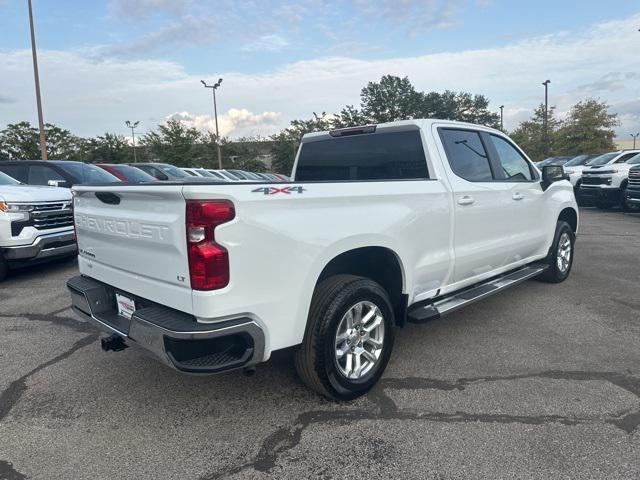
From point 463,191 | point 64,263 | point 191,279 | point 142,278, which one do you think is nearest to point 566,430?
point 463,191

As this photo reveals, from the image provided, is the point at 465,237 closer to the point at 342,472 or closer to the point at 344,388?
the point at 344,388

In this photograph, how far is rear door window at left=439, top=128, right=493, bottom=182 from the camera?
167 inches

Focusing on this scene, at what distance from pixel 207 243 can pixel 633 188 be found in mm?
14218

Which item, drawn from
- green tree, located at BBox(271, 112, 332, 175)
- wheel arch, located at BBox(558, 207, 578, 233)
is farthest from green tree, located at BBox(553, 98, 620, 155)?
wheel arch, located at BBox(558, 207, 578, 233)

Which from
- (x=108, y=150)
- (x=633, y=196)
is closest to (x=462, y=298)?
(x=633, y=196)

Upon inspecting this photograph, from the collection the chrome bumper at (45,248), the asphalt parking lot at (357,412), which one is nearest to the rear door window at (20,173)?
the chrome bumper at (45,248)

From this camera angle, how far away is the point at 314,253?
2.91m

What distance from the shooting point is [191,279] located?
255cm

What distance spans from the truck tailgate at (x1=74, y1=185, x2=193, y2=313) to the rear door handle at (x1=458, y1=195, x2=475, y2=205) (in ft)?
8.01

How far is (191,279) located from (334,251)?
3.01 feet

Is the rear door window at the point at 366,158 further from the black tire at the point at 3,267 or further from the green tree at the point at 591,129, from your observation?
the green tree at the point at 591,129

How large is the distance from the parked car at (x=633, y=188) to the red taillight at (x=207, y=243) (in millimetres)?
13916

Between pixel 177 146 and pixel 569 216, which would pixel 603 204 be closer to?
pixel 569 216

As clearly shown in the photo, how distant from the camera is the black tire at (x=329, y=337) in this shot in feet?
9.82
